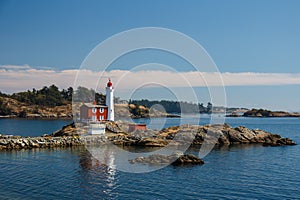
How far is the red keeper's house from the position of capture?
75.2 metres

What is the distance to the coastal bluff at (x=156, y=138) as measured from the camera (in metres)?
62.4

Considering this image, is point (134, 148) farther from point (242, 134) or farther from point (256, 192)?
point (256, 192)

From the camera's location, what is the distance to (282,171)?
4216cm

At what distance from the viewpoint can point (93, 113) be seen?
2972 inches

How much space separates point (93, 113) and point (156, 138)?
1584 centimetres

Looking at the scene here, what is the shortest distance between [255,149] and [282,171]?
20864 mm

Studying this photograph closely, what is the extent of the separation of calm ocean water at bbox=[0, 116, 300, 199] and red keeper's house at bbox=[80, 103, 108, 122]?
2347cm

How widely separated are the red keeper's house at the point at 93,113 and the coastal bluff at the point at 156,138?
314cm

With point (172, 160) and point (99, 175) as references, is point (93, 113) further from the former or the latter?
point (99, 175)

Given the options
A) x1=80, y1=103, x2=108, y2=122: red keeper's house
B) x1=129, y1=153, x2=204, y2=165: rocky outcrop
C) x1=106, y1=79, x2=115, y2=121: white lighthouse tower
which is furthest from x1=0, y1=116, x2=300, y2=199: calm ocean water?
x1=106, y1=79, x2=115, y2=121: white lighthouse tower

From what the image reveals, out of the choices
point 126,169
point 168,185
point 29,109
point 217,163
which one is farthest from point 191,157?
point 29,109

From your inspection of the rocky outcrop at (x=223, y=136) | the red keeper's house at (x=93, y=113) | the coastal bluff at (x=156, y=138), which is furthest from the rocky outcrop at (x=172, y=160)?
the red keeper's house at (x=93, y=113)

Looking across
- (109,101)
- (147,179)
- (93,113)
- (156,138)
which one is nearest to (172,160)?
(147,179)

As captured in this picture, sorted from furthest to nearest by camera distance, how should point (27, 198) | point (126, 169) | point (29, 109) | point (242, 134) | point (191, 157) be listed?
point (29, 109), point (242, 134), point (191, 157), point (126, 169), point (27, 198)
